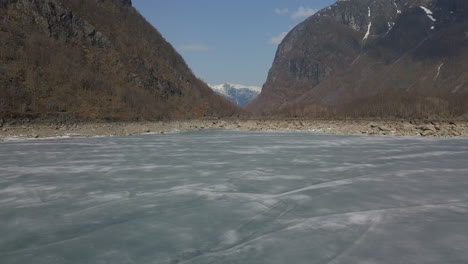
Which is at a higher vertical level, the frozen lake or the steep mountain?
the steep mountain

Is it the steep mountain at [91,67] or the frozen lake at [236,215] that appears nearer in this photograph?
the frozen lake at [236,215]

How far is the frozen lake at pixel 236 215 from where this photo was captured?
4.84 meters

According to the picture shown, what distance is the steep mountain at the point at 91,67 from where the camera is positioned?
47875 mm

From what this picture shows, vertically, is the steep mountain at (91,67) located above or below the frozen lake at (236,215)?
above

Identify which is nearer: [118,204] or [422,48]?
[118,204]

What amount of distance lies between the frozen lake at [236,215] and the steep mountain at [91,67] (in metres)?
36.9

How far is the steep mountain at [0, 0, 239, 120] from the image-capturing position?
4788cm

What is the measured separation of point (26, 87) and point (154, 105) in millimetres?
24556

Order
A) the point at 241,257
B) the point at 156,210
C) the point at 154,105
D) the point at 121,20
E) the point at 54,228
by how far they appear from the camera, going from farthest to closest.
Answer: the point at 121,20
the point at 154,105
the point at 156,210
the point at 54,228
the point at 241,257

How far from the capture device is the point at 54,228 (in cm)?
596

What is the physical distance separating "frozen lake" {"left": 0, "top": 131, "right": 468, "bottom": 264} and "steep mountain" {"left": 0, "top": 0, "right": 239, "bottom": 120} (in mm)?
36929

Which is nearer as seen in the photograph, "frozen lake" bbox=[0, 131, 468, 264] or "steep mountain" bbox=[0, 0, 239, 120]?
"frozen lake" bbox=[0, 131, 468, 264]

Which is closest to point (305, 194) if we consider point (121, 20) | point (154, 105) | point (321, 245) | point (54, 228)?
point (321, 245)

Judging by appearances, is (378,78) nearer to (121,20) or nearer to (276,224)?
(121,20)
